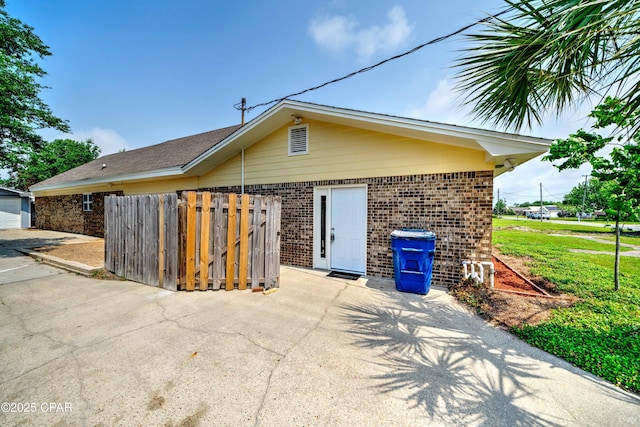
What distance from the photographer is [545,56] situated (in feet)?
9.72

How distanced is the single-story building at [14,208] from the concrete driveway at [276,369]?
22415 mm

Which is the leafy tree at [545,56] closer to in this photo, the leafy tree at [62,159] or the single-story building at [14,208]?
the single-story building at [14,208]

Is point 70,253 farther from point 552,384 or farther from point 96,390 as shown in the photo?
point 552,384

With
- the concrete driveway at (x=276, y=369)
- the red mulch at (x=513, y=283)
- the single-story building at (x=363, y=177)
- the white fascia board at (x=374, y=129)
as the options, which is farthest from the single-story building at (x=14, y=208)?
the red mulch at (x=513, y=283)

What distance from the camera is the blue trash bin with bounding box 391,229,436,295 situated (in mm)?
4934

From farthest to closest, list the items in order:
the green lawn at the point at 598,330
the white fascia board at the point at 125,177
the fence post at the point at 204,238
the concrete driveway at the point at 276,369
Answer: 1. the white fascia board at the point at 125,177
2. the fence post at the point at 204,238
3. the green lawn at the point at 598,330
4. the concrete driveway at the point at 276,369

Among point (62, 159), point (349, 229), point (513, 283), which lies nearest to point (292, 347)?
point (349, 229)

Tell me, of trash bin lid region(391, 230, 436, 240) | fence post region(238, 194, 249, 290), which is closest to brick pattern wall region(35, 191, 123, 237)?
fence post region(238, 194, 249, 290)

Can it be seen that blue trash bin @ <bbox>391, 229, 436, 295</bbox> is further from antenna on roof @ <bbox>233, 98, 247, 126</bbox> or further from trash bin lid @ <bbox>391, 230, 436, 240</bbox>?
antenna on roof @ <bbox>233, 98, 247, 126</bbox>

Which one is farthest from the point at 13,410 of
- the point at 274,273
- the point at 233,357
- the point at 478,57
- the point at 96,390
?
the point at 478,57

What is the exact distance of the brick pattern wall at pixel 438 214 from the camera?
5.18m

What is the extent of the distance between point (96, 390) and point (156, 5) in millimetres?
9119

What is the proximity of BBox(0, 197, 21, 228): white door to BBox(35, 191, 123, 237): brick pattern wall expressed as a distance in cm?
184

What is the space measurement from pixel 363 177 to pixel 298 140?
237 centimetres
